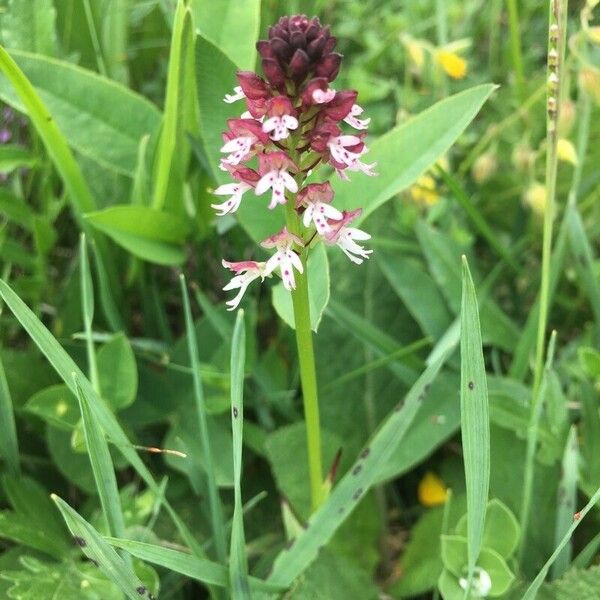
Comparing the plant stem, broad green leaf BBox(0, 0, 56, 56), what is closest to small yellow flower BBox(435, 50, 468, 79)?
the plant stem

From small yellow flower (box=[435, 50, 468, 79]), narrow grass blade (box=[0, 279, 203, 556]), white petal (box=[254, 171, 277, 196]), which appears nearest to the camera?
white petal (box=[254, 171, 277, 196])

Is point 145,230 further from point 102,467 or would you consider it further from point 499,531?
point 499,531

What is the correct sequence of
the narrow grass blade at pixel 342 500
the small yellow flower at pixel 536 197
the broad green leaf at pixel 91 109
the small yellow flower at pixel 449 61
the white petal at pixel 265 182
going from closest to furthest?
1. the white petal at pixel 265 182
2. the narrow grass blade at pixel 342 500
3. the broad green leaf at pixel 91 109
4. the small yellow flower at pixel 536 197
5. the small yellow flower at pixel 449 61

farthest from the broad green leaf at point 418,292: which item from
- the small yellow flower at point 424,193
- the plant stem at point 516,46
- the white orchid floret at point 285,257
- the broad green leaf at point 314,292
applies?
the white orchid floret at point 285,257

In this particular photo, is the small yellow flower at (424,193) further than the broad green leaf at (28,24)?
Yes

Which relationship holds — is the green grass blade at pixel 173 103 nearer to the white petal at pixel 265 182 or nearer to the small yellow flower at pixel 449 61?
the white petal at pixel 265 182

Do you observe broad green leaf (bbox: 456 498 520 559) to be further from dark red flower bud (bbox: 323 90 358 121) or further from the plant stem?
the plant stem
